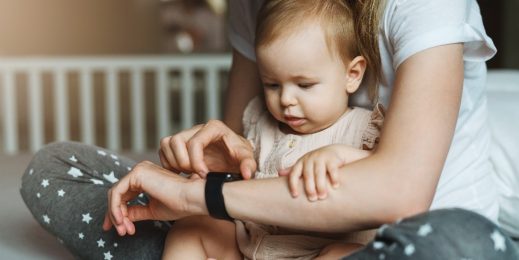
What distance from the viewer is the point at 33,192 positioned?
1234 mm

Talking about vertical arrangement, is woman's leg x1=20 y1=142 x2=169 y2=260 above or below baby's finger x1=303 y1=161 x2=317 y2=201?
below

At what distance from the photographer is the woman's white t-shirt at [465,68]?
91 centimetres

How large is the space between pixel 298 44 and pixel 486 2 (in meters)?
3.75

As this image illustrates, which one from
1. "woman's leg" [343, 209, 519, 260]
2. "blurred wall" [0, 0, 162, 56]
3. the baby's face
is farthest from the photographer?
"blurred wall" [0, 0, 162, 56]

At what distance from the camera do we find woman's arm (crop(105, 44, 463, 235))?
82 centimetres

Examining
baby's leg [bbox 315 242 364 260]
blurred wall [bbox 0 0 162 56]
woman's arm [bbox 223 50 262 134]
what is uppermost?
woman's arm [bbox 223 50 262 134]

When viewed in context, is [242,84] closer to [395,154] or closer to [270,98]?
[270,98]

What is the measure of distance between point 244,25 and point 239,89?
125 mm

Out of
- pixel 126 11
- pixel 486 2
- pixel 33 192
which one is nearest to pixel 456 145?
pixel 33 192

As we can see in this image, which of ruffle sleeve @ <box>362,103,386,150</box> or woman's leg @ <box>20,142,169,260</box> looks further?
woman's leg @ <box>20,142,169,260</box>

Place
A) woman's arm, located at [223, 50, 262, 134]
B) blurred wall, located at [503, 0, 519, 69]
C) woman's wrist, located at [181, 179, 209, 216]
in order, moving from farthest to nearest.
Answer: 1. blurred wall, located at [503, 0, 519, 69]
2. woman's arm, located at [223, 50, 262, 134]
3. woman's wrist, located at [181, 179, 209, 216]

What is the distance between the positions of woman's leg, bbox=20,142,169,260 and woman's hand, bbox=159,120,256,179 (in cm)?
16

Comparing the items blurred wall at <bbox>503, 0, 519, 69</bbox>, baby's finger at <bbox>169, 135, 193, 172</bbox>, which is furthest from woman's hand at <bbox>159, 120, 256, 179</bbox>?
blurred wall at <bbox>503, 0, 519, 69</bbox>

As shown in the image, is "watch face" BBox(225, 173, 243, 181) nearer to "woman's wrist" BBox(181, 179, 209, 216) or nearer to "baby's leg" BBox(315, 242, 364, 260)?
"woman's wrist" BBox(181, 179, 209, 216)
